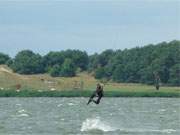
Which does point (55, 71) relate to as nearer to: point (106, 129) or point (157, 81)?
point (157, 81)

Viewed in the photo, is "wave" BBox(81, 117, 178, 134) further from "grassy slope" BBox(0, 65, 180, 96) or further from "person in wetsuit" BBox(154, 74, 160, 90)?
"person in wetsuit" BBox(154, 74, 160, 90)

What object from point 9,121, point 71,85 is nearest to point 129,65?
point 71,85

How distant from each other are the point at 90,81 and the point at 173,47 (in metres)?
19.2

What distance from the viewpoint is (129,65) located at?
7451 inches

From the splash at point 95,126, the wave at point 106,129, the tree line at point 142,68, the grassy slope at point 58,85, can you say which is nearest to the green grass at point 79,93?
the grassy slope at point 58,85

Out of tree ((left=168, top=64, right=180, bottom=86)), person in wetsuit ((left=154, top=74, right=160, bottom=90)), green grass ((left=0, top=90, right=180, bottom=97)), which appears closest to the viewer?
green grass ((left=0, top=90, right=180, bottom=97))

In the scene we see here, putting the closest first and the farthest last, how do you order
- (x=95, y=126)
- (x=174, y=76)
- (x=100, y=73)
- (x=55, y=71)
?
(x=95, y=126) < (x=174, y=76) < (x=100, y=73) < (x=55, y=71)

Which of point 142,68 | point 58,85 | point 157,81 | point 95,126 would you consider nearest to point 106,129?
point 95,126

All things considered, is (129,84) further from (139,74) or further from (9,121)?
(9,121)

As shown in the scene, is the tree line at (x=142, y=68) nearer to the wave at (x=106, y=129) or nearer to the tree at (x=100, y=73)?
the tree at (x=100, y=73)

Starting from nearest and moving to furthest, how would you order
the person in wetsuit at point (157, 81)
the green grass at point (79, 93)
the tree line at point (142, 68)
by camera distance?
the green grass at point (79, 93) < the person in wetsuit at point (157, 81) < the tree line at point (142, 68)

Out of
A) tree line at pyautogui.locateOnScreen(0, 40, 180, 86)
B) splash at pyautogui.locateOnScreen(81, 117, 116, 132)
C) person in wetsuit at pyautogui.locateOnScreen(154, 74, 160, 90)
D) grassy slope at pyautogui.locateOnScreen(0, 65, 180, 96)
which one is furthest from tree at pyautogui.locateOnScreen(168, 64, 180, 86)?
splash at pyautogui.locateOnScreen(81, 117, 116, 132)

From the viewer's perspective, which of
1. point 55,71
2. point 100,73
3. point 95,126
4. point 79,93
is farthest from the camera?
point 55,71

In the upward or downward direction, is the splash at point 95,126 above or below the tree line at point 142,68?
below
